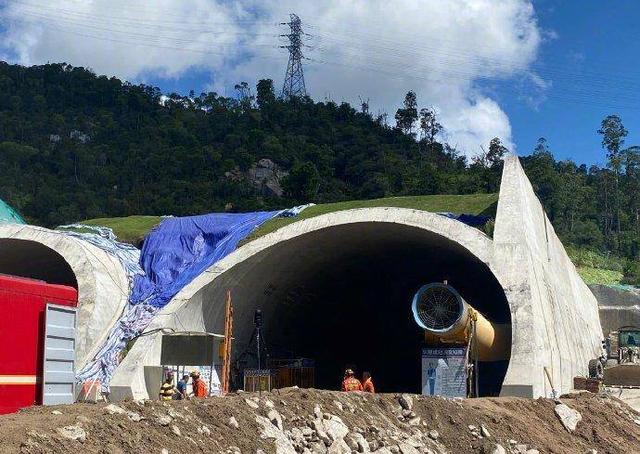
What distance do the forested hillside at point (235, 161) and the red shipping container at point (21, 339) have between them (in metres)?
50.9

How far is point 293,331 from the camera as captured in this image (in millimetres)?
32938

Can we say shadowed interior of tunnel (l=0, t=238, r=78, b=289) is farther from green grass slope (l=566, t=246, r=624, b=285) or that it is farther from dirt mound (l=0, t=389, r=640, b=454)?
green grass slope (l=566, t=246, r=624, b=285)

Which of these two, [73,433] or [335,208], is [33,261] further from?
[73,433]

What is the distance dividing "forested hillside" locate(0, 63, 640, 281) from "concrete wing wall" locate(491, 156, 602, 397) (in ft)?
116

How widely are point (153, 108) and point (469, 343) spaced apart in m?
82.3

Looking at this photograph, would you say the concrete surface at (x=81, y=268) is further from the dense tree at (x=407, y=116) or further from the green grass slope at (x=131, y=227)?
the dense tree at (x=407, y=116)

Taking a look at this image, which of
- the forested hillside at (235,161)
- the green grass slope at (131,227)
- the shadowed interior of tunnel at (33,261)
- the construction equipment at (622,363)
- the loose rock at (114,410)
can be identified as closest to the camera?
the loose rock at (114,410)

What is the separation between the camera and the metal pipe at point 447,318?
920 inches

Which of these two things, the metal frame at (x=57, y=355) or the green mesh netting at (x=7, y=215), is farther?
the green mesh netting at (x=7, y=215)

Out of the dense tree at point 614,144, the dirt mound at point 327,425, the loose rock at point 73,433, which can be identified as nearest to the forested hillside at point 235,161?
the dense tree at point 614,144

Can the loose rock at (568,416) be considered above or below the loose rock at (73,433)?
below

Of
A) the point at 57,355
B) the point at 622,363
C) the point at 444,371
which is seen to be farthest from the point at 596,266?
the point at 57,355

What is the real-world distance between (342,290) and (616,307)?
65.4 ft

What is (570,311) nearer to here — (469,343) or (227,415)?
(469,343)
